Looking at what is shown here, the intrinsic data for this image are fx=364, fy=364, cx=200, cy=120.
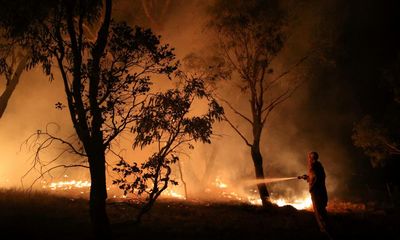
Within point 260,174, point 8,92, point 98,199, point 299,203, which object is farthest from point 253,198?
point 98,199

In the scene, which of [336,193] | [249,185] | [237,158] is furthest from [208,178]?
[336,193]

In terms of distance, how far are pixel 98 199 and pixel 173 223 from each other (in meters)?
3.86

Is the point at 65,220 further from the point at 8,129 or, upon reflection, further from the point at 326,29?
the point at 8,129

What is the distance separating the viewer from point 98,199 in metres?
8.69

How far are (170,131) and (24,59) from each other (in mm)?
11979

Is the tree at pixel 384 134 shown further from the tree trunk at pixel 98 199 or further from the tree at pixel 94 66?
the tree trunk at pixel 98 199

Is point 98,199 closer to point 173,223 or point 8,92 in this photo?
point 173,223

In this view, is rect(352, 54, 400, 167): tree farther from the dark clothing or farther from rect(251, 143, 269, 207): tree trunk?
the dark clothing

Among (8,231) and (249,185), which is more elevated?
(249,185)

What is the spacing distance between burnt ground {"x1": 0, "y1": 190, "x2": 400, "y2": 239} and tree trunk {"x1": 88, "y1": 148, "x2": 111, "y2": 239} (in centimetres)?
125

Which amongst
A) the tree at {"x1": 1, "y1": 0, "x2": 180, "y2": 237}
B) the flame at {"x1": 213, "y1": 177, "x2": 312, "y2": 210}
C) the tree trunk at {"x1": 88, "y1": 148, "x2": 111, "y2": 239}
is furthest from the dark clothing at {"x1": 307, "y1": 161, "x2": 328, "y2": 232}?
the flame at {"x1": 213, "y1": 177, "x2": 312, "y2": 210}

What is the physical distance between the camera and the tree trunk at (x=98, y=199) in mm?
8555

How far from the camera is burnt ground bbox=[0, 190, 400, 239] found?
10.1 m

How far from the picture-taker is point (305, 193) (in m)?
33.8
